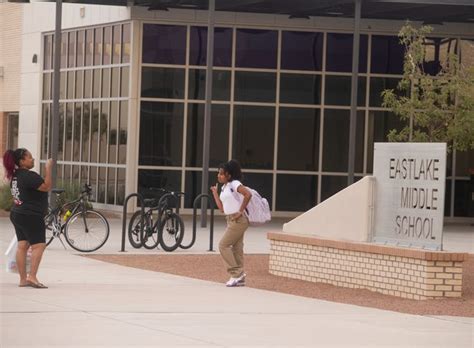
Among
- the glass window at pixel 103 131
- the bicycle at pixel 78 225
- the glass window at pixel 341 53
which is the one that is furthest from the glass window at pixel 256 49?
the bicycle at pixel 78 225

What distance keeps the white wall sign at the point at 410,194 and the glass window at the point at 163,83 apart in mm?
17044

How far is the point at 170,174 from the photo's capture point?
34.1 metres

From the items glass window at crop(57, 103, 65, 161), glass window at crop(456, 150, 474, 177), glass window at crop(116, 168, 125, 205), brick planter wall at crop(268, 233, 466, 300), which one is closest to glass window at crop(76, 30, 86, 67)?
glass window at crop(57, 103, 65, 161)

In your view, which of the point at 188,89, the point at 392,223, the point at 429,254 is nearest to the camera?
the point at 429,254

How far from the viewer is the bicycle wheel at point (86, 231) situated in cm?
A: 2195

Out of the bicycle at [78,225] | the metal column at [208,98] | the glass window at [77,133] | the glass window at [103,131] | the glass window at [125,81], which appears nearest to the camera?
the bicycle at [78,225]

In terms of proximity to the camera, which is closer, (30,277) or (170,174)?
(30,277)

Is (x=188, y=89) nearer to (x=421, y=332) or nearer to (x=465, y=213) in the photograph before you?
(x=465, y=213)

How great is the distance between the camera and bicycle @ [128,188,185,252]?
74.3 ft

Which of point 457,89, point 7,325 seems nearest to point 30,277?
point 7,325

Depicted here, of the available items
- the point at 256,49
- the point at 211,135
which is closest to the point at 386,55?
the point at 256,49

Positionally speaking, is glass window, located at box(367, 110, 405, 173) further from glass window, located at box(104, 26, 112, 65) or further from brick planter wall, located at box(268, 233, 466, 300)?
brick planter wall, located at box(268, 233, 466, 300)

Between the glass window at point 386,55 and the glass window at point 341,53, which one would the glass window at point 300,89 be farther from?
the glass window at point 386,55

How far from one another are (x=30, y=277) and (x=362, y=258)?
4228mm
